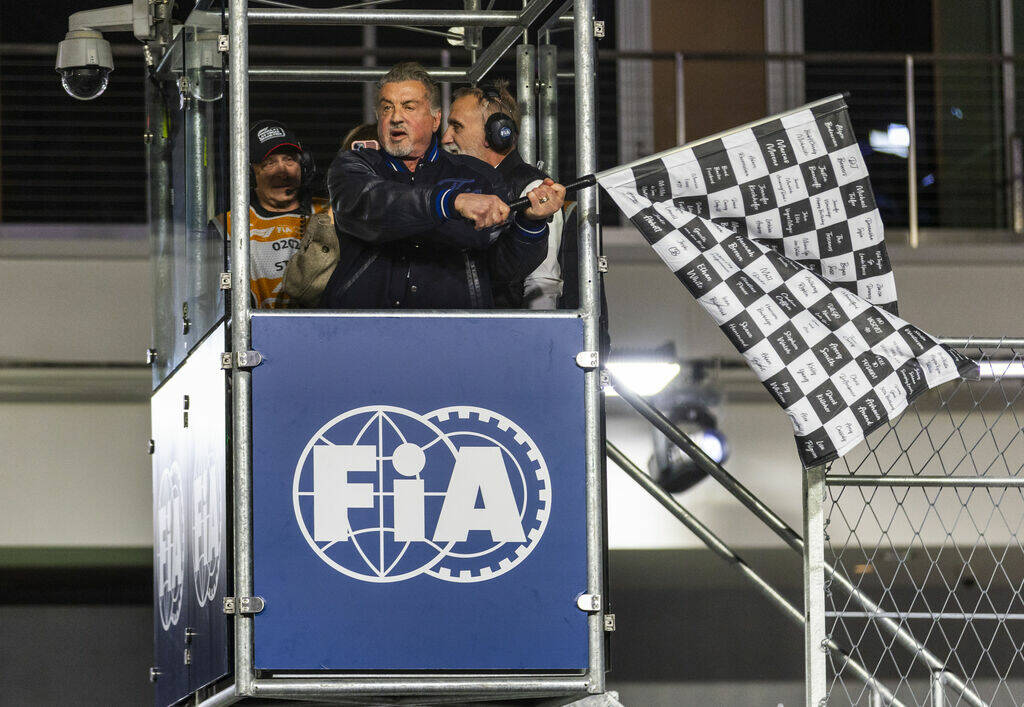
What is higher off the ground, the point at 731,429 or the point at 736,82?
the point at 736,82

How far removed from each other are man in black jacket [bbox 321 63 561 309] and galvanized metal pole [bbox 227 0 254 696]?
25 centimetres

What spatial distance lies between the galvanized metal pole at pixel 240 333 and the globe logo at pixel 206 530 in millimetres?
119

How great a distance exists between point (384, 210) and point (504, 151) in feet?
2.00

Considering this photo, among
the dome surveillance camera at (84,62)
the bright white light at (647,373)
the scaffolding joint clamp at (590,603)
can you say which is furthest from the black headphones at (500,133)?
the bright white light at (647,373)

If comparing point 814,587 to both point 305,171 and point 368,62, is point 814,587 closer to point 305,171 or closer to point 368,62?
point 305,171

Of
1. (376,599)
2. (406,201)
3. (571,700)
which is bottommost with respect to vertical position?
(571,700)

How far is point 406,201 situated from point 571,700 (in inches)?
51.3

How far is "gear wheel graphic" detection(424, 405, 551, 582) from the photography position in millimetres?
3756

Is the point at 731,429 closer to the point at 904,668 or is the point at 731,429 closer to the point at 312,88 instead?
the point at 904,668

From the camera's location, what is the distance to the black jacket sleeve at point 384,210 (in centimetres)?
382

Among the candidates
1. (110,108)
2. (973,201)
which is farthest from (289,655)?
(973,201)

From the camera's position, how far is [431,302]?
3938 mm

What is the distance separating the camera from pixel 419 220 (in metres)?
3.83

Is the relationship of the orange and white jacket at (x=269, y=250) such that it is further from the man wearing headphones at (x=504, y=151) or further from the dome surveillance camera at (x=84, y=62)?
the dome surveillance camera at (x=84, y=62)
